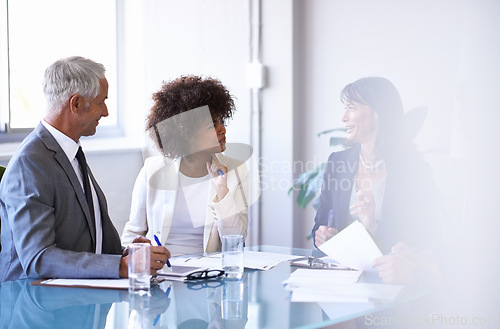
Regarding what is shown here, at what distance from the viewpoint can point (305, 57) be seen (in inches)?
151

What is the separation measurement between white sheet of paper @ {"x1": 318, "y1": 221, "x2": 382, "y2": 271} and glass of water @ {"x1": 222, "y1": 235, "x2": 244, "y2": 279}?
0.28m

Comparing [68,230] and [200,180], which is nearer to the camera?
[68,230]

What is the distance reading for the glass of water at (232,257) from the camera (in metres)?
1.88

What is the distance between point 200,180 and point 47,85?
85 cm

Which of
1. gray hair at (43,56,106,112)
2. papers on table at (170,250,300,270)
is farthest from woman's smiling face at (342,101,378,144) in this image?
gray hair at (43,56,106,112)

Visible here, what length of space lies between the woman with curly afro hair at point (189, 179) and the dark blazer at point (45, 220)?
1.72 feet

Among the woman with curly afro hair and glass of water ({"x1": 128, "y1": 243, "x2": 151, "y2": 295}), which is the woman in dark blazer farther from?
glass of water ({"x1": 128, "y1": 243, "x2": 151, "y2": 295})

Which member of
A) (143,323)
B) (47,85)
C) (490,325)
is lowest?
(490,325)

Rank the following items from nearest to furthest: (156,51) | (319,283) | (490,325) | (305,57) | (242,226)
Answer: (319,283)
(490,325)
(242,226)
(305,57)
(156,51)

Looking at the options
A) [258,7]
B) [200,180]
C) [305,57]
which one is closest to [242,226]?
[200,180]

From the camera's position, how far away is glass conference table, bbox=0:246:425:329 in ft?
4.76

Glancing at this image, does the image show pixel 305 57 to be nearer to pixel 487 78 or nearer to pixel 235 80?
pixel 235 80

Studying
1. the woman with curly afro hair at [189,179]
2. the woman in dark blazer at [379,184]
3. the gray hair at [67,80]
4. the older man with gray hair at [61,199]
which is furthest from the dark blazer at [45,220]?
the woman in dark blazer at [379,184]

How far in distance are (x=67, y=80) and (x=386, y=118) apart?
138 centimetres
